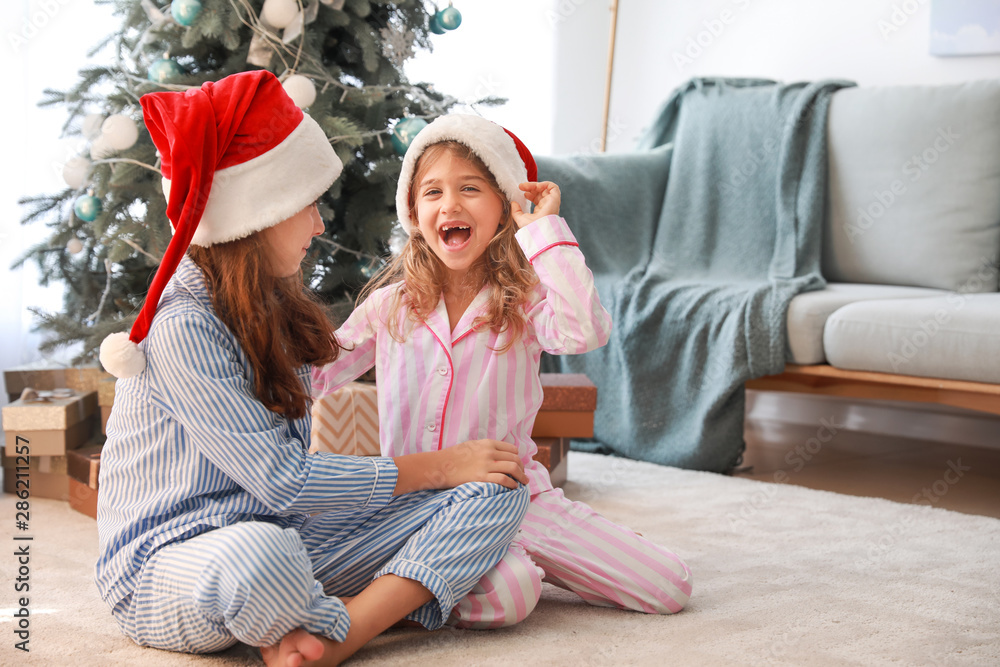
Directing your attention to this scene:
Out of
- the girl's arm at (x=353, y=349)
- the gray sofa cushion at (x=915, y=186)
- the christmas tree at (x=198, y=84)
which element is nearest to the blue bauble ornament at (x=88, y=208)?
the christmas tree at (x=198, y=84)

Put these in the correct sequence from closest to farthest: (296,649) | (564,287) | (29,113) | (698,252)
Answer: (296,649)
(564,287)
(29,113)
(698,252)

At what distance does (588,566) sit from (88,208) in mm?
1144

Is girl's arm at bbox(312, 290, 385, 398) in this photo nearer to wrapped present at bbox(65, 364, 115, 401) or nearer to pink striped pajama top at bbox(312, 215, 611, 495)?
pink striped pajama top at bbox(312, 215, 611, 495)

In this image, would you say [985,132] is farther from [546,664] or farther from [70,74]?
[70,74]

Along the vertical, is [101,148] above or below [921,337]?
above

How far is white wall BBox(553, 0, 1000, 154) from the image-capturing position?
240 centimetres

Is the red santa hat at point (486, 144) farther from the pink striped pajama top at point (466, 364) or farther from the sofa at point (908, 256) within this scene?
the sofa at point (908, 256)

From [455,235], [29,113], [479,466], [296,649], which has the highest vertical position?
[29,113]

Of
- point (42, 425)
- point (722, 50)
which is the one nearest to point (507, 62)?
point (722, 50)

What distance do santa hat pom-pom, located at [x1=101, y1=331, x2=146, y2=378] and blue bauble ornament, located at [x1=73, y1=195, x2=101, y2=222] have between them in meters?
0.87

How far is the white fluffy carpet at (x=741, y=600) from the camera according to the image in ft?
3.05

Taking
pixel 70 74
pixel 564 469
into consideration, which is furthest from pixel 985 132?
pixel 70 74

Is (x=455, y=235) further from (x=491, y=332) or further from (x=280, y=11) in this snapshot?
(x=280, y=11)

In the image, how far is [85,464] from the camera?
1507 mm
